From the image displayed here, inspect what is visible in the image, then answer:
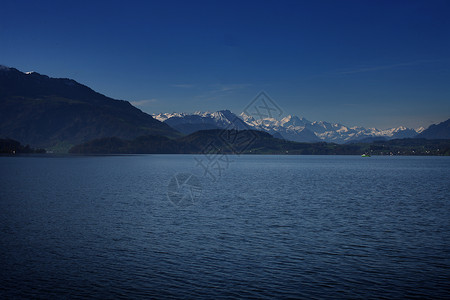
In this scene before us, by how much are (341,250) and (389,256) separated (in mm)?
4114

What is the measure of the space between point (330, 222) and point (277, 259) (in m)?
18.3

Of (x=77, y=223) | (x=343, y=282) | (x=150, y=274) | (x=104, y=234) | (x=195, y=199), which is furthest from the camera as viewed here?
(x=195, y=199)

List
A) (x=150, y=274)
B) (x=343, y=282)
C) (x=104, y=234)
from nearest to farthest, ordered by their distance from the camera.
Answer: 1. (x=343, y=282)
2. (x=150, y=274)
3. (x=104, y=234)

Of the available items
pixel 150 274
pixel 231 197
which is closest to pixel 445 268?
pixel 150 274

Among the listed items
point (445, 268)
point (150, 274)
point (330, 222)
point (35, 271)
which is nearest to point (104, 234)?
point (35, 271)

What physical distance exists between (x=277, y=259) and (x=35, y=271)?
19477 mm

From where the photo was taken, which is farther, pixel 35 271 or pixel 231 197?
pixel 231 197

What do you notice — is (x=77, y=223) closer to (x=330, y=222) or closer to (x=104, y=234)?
(x=104, y=234)

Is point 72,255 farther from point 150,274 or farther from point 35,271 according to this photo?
point 150,274

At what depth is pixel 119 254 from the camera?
32.8 m

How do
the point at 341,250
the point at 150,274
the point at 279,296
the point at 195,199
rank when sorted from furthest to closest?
1. the point at 195,199
2. the point at 341,250
3. the point at 150,274
4. the point at 279,296

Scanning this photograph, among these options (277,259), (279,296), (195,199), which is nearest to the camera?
(279,296)

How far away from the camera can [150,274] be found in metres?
27.5

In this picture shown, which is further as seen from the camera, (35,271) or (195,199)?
(195,199)
